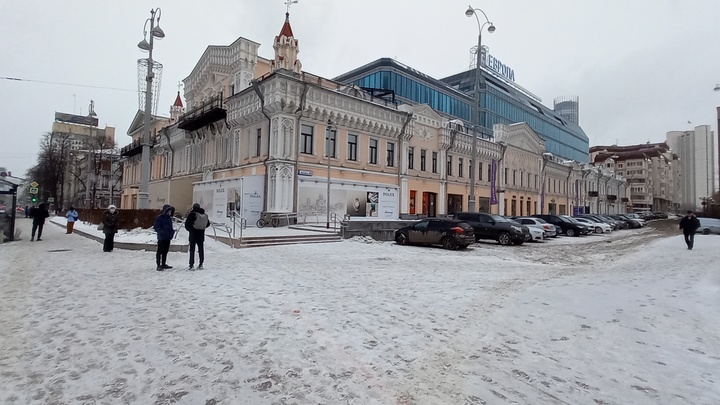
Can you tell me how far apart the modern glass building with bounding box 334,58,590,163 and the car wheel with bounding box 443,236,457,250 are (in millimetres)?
23409

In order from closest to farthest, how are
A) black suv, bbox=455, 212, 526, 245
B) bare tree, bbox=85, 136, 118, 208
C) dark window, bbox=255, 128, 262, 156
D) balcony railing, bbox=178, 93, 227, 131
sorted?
black suv, bbox=455, 212, 526, 245 → dark window, bbox=255, 128, 262, 156 → balcony railing, bbox=178, 93, 227, 131 → bare tree, bbox=85, 136, 118, 208

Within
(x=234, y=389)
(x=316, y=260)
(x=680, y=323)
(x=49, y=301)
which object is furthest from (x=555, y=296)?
(x=49, y=301)

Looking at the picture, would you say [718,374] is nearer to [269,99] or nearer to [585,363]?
[585,363]

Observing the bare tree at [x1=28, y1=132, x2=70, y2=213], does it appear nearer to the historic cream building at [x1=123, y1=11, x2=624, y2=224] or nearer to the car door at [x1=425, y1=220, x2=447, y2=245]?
the historic cream building at [x1=123, y1=11, x2=624, y2=224]

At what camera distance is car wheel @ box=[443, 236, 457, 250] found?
1639 cm

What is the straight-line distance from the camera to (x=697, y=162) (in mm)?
124188

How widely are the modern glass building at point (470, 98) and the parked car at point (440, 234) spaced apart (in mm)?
22223

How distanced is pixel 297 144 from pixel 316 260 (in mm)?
13585

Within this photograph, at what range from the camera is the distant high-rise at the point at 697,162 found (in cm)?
12244

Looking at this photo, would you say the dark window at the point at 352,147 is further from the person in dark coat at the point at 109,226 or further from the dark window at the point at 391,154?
the person in dark coat at the point at 109,226

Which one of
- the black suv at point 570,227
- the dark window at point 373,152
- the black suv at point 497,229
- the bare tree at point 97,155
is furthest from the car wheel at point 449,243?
the bare tree at point 97,155

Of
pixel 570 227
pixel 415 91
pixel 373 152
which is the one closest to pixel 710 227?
pixel 570 227

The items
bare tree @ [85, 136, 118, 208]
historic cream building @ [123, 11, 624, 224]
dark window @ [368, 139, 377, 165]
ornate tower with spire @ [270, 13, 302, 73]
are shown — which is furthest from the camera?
bare tree @ [85, 136, 118, 208]

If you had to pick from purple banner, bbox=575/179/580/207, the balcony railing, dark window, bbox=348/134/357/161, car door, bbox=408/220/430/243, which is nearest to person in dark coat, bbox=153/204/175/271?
car door, bbox=408/220/430/243
